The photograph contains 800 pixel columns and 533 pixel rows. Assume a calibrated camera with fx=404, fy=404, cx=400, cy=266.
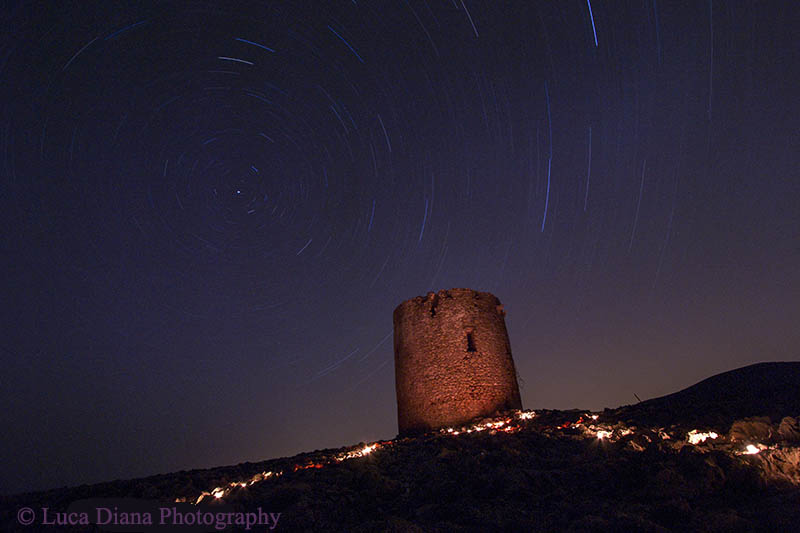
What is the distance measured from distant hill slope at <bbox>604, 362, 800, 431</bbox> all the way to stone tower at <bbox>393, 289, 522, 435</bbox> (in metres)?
3.35

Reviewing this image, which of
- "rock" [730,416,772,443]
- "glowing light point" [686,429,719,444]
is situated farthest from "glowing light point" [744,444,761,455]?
"glowing light point" [686,429,719,444]

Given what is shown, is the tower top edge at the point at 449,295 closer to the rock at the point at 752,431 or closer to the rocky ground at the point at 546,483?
the rocky ground at the point at 546,483

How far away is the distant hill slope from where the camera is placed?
7806 millimetres

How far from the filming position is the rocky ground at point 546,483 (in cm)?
445

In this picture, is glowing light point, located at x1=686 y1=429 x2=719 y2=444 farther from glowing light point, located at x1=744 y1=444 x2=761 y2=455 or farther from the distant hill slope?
glowing light point, located at x1=744 y1=444 x2=761 y2=455

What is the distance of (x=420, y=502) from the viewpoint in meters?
5.59

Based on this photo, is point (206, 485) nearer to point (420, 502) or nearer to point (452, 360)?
point (420, 502)

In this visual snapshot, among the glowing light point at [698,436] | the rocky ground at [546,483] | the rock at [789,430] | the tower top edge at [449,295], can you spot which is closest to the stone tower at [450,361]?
the tower top edge at [449,295]

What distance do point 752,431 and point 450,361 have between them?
723 centimetres

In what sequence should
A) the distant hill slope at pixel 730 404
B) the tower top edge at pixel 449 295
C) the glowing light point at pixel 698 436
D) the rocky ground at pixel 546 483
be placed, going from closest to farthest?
the rocky ground at pixel 546 483
the glowing light point at pixel 698 436
the distant hill slope at pixel 730 404
the tower top edge at pixel 449 295

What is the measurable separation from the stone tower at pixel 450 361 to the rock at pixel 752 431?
6.27 meters

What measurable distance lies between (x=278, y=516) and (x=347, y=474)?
1.64 metres

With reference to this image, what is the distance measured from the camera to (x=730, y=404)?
Answer: 872 cm

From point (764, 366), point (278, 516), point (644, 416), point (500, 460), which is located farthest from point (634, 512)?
point (764, 366)
